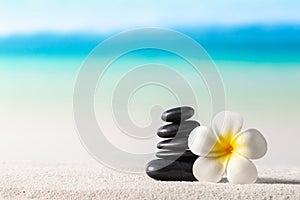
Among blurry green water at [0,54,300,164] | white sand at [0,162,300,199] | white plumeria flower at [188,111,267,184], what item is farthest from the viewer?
blurry green water at [0,54,300,164]

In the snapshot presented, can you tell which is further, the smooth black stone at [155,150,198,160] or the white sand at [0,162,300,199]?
the smooth black stone at [155,150,198,160]

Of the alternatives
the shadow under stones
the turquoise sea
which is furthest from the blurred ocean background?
the shadow under stones

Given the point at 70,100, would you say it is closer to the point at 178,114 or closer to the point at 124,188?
the point at 178,114

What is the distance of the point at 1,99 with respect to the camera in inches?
67.8

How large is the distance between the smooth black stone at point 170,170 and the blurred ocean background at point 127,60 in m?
0.57

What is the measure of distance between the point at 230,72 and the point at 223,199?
2.64 feet

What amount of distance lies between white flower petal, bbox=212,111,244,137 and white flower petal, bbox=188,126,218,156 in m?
0.02

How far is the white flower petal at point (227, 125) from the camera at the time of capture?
107cm

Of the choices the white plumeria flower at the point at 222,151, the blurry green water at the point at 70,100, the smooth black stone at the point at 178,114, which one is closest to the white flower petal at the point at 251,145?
the white plumeria flower at the point at 222,151

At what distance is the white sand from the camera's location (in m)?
0.93

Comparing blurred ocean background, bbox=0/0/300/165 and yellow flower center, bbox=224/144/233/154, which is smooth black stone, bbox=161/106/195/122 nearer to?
yellow flower center, bbox=224/144/233/154

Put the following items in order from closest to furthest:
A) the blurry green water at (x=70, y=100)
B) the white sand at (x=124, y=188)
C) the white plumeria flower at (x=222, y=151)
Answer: the white sand at (x=124, y=188) < the white plumeria flower at (x=222, y=151) < the blurry green water at (x=70, y=100)

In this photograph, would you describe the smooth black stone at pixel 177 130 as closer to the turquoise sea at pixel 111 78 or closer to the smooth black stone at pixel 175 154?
the smooth black stone at pixel 175 154

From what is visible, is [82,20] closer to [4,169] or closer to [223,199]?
[4,169]
